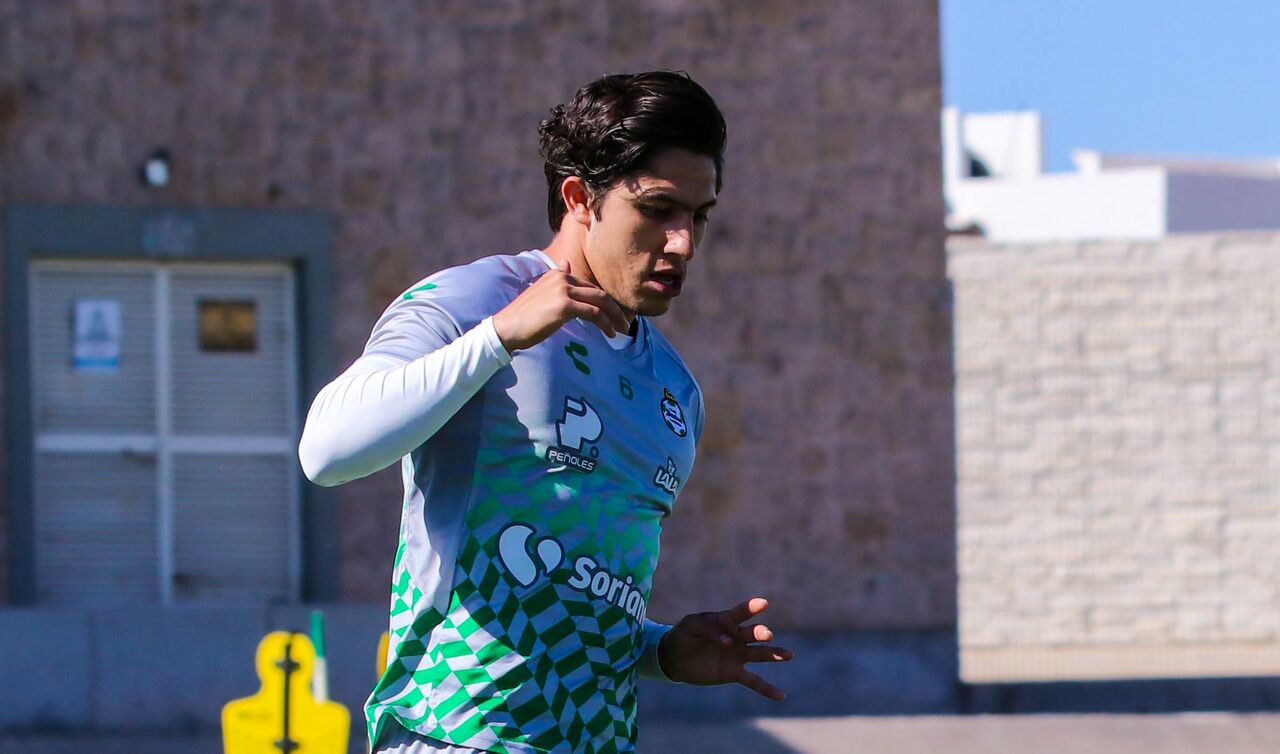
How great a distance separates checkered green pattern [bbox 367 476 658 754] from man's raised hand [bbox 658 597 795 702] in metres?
0.26

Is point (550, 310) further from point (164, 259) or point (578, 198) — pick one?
point (164, 259)

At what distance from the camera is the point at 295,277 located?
1049 cm

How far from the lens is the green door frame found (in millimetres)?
9977

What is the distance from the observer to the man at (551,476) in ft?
8.46

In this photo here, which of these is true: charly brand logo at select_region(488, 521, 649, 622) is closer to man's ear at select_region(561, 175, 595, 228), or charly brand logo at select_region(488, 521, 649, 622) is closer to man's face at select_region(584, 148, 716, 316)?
man's face at select_region(584, 148, 716, 316)

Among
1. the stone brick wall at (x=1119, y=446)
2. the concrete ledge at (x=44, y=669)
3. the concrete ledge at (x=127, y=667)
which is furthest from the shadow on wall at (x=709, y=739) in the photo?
the stone brick wall at (x=1119, y=446)

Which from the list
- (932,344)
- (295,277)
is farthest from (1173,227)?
(295,277)

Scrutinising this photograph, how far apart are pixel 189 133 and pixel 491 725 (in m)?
8.19

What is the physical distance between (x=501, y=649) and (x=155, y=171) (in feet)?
26.5

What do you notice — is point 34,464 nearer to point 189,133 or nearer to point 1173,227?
point 189,133

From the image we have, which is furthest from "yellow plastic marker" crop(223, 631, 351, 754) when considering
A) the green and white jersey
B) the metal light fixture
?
the metal light fixture

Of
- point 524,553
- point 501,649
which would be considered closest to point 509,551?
point 524,553

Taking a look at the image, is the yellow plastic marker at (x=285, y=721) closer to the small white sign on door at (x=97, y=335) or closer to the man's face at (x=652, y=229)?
the man's face at (x=652, y=229)

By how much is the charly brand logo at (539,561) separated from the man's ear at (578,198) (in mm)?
457
